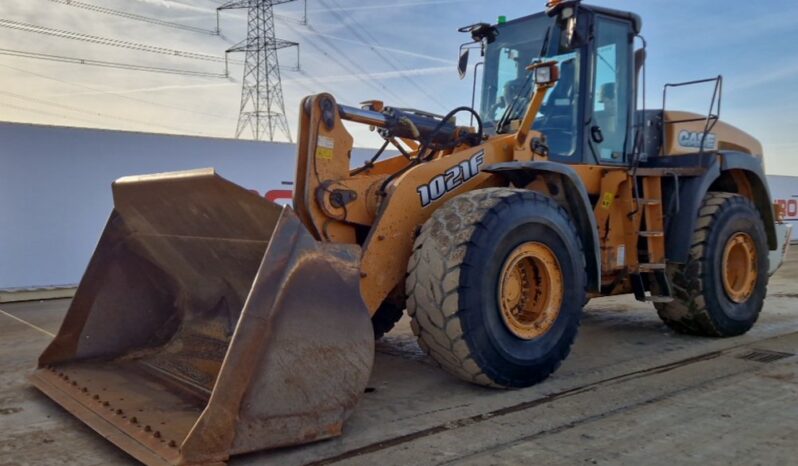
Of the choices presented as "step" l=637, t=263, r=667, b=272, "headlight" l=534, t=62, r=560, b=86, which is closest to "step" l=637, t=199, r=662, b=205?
"step" l=637, t=263, r=667, b=272

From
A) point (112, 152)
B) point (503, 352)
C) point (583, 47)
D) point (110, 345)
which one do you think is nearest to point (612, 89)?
point (583, 47)

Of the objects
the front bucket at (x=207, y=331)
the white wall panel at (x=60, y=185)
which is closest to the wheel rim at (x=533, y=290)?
the front bucket at (x=207, y=331)

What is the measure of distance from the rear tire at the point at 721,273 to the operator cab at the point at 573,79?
0.96m

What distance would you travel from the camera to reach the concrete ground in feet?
10.5

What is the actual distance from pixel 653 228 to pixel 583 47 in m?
1.60

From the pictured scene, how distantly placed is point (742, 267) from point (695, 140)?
4.06ft

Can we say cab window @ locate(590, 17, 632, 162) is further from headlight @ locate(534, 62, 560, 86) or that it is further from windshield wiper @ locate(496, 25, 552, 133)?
headlight @ locate(534, 62, 560, 86)

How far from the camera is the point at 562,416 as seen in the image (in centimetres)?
377

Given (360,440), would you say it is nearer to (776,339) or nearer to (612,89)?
(612,89)

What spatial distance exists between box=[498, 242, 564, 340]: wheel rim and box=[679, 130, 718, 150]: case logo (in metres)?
2.67

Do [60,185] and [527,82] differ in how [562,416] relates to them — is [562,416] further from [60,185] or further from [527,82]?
[60,185]

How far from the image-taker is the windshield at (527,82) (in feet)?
17.6

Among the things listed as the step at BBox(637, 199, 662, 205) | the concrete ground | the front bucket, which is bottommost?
the concrete ground

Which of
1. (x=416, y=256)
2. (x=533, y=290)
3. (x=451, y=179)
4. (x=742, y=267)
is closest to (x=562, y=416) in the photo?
(x=533, y=290)
